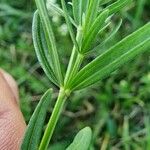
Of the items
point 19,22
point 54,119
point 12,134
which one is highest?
point 54,119

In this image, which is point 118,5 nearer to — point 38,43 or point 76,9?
point 76,9

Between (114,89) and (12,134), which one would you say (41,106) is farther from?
(114,89)

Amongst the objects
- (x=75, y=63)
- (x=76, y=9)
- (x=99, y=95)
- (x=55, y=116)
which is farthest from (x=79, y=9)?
(x=99, y=95)

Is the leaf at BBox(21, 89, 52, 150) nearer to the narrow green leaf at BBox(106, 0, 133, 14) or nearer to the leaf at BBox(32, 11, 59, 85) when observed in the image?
the leaf at BBox(32, 11, 59, 85)

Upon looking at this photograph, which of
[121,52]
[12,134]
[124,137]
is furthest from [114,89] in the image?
[121,52]

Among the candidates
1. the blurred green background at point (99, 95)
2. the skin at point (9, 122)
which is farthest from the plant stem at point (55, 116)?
the blurred green background at point (99, 95)

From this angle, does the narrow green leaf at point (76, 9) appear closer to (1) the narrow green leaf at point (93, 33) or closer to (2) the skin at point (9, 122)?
(1) the narrow green leaf at point (93, 33)
